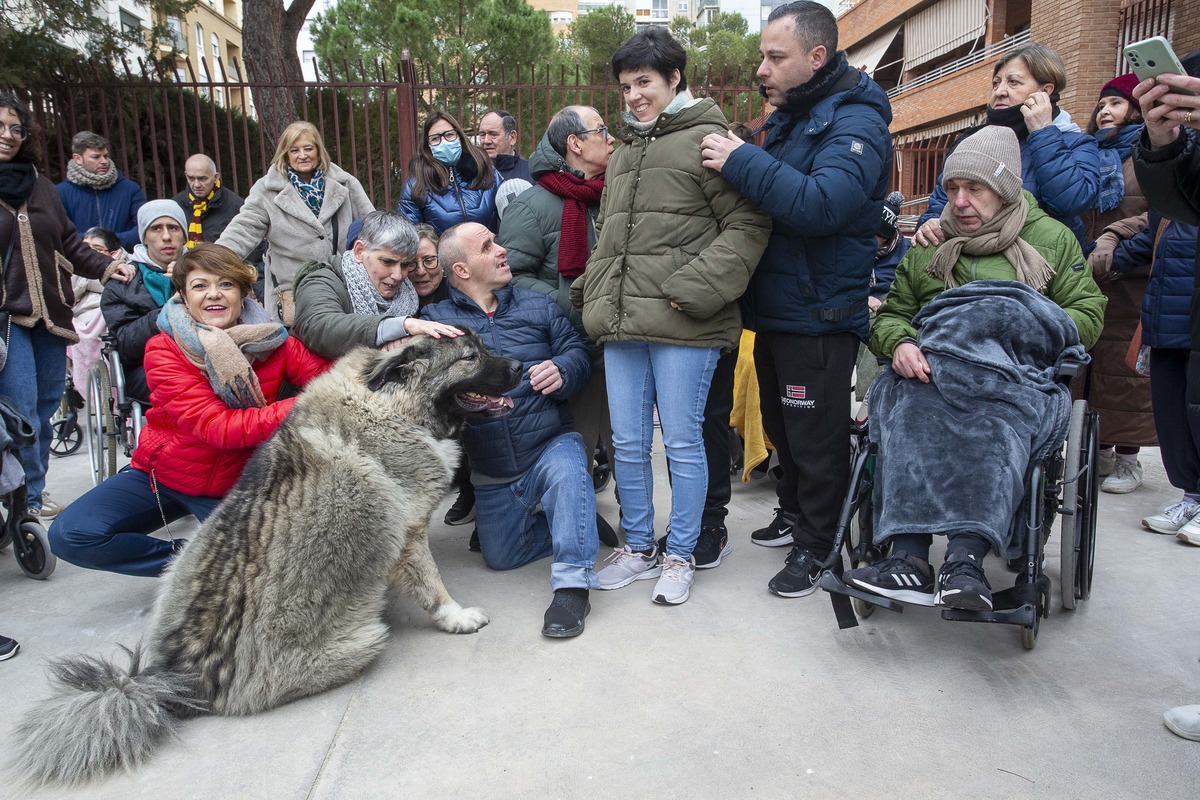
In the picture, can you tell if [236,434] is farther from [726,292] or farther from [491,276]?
[726,292]

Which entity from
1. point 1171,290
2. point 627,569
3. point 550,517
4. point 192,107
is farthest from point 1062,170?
point 192,107

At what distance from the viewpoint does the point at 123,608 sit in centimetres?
362

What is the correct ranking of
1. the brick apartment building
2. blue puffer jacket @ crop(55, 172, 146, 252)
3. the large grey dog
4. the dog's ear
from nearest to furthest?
the large grey dog < the dog's ear < blue puffer jacket @ crop(55, 172, 146, 252) < the brick apartment building

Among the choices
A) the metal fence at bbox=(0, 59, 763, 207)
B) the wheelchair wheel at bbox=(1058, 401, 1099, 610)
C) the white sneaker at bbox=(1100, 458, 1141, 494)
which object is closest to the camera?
the wheelchair wheel at bbox=(1058, 401, 1099, 610)

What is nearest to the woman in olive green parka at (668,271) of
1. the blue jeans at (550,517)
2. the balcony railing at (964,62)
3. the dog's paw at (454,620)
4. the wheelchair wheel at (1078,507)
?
the blue jeans at (550,517)

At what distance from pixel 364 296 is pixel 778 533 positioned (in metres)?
2.40

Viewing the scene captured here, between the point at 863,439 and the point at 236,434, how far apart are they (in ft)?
8.28

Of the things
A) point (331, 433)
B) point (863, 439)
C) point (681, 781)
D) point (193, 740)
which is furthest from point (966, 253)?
point (193, 740)

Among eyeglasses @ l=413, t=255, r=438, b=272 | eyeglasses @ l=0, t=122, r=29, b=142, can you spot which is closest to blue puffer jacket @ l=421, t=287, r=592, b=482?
eyeglasses @ l=413, t=255, r=438, b=272

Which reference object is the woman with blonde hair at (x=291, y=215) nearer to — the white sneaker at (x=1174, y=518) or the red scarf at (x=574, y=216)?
the red scarf at (x=574, y=216)

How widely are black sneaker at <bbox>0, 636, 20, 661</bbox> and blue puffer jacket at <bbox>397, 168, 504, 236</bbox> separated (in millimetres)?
2767

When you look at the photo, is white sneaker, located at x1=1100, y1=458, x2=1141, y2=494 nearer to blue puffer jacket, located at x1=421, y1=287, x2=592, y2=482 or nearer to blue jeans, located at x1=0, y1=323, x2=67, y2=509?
blue puffer jacket, located at x1=421, y1=287, x2=592, y2=482

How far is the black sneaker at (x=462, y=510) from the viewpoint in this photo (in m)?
4.78

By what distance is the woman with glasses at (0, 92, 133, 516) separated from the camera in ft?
13.5
